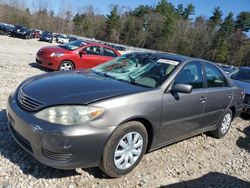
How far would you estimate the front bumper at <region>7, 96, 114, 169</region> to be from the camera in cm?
296

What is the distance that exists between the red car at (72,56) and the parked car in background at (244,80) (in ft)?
17.4

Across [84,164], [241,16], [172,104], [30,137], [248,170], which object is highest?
[241,16]

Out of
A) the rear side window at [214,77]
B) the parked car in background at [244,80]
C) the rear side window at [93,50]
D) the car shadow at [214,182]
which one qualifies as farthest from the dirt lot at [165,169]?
the rear side window at [93,50]

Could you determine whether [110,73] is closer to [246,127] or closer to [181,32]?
[246,127]

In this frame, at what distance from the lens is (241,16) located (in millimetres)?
77125

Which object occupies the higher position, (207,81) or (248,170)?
(207,81)

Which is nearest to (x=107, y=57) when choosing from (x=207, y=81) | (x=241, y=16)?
(x=207, y=81)

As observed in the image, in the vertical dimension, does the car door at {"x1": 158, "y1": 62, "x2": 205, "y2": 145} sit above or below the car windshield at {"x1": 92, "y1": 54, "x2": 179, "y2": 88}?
below

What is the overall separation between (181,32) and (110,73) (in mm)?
87393

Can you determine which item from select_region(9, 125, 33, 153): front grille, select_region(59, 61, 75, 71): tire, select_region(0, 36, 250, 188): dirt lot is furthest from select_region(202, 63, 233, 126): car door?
select_region(59, 61, 75, 71): tire

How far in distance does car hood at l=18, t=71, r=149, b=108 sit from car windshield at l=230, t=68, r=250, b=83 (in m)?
6.28

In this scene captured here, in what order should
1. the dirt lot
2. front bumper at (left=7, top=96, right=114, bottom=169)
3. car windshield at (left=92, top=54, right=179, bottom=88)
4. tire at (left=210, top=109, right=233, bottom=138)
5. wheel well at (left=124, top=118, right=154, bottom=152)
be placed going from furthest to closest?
tire at (left=210, top=109, right=233, bottom=138), car windshield at (left=92, top=54, right=179, bottom=88), wheel well at (left=124, top=118, right=154, bottom=152), the dirt lot, front bumper at (left=7, top=96, right=114, bottom=169)

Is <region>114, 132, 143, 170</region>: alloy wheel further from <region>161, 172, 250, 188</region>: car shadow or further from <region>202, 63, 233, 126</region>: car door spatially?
<region>202, 63, 233, 126</region>: car door

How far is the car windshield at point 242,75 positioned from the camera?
8.90 metres
